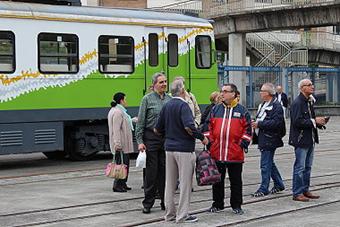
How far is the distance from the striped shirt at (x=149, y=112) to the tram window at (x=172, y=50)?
7343 mm

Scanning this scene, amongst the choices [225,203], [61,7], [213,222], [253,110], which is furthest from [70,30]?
[253,110]

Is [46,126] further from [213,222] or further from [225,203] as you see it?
[213,222]

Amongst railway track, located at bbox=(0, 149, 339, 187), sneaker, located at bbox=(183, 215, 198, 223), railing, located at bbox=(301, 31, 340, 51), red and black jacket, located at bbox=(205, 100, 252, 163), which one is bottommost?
railway track, located at bbox=(0, 149, 339, 187)

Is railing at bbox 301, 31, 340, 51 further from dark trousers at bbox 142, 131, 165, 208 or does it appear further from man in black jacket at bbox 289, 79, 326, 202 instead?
dark trousers at bbox 142, 131, 165, 208

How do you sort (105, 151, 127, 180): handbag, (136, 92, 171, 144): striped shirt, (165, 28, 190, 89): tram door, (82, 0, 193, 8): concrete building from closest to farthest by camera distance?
(136, 92, 171, 144): striped shirt → (105, 151, 127, 180): handbag → (165, 28, 190, 89): tram door → (82, 0, 193, 8): concrete building

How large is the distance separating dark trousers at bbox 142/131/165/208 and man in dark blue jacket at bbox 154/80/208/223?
631mm

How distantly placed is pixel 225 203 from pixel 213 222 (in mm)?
1466

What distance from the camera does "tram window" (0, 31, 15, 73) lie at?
49.1 feet

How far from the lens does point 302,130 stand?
10.8 meters

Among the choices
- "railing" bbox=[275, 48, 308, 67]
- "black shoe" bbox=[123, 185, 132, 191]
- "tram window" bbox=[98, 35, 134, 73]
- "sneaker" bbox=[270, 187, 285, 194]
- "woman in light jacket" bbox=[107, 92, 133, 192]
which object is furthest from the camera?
"railing" bbox=[275, 48, 308, 67]

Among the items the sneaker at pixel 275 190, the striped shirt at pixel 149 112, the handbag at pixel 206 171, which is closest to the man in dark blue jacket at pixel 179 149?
the handbag at pixel 206 171

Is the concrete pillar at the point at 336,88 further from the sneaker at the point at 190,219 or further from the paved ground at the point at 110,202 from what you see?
the sneaker at the point at 190,219

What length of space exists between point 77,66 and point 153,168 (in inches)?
257

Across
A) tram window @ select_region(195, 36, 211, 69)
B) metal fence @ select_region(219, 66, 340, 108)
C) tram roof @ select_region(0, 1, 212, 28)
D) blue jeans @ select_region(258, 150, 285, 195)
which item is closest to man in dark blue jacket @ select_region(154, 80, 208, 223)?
blue jeans @ select_region(258, 150, 285, 195)
